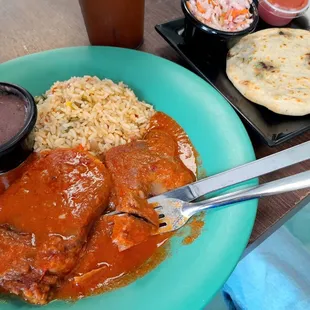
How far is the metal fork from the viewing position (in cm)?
149

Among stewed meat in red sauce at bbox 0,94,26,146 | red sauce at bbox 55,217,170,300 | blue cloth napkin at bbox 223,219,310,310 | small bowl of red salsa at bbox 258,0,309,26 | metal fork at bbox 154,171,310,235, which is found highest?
stewed meat in red sauce at bbox 0,94,26,146

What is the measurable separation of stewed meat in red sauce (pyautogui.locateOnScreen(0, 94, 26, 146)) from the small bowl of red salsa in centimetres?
170

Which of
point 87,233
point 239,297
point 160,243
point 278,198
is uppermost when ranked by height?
point 87,233

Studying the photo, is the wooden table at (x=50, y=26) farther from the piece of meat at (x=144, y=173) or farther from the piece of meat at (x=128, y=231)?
the piece of meat at (x=128, y=231)

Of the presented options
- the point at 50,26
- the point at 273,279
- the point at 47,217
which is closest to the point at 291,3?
the point at 50,26

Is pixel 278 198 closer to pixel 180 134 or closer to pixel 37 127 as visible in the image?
pixel 180 134

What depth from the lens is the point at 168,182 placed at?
171cm

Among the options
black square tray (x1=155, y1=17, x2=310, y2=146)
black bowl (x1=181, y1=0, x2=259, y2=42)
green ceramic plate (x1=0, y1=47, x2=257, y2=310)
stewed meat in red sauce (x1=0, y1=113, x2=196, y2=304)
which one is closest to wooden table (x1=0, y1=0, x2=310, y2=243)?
black square tray (x1=155, y1=17, x2=310, y2=146)

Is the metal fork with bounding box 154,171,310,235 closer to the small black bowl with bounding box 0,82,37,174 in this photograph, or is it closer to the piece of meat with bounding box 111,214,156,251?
the piece of meat with bounding box 111,214,156,251

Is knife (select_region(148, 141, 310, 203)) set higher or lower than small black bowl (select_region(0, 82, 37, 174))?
lower

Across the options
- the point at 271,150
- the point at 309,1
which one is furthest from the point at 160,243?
the point at 309,1

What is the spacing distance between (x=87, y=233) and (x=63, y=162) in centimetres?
35

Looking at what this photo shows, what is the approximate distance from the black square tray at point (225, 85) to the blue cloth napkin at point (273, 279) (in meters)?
1.10

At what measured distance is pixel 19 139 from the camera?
61.5 inches
